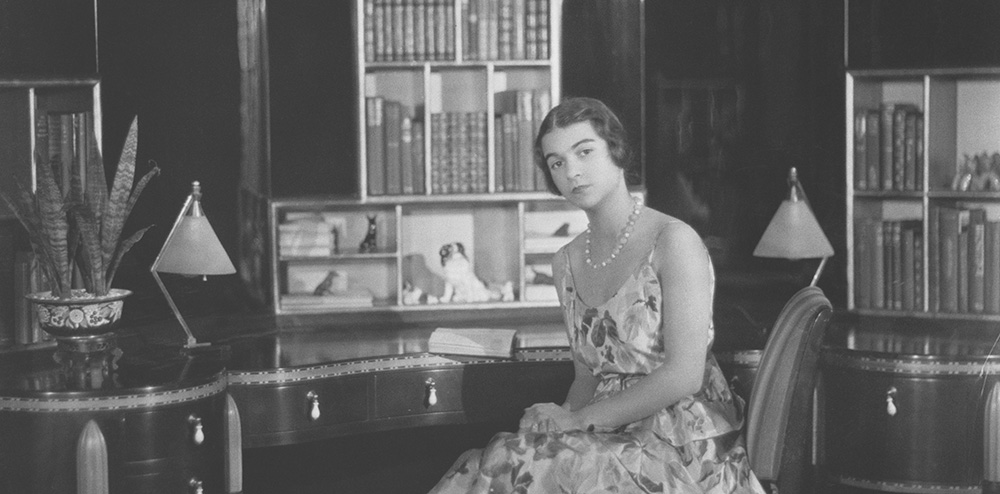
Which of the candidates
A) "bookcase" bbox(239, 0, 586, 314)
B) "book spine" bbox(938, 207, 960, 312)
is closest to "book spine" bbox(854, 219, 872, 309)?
"book spine" bbox(938, 207, 960, 312)

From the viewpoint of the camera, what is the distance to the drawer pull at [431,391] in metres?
3.68

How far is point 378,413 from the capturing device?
12.0 feet

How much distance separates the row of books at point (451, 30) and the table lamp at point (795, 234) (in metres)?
1.05

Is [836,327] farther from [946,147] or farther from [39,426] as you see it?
[39,426]

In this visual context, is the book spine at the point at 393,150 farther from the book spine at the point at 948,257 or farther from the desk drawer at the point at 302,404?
the book spine at the point at 948,257

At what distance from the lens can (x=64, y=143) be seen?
3943 millimetres

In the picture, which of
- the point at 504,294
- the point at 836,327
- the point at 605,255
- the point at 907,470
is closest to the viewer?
the point at 605,255

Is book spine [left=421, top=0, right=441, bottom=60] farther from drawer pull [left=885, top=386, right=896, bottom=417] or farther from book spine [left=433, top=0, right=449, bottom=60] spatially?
drawer pull [left=885, top=386, right=896, bottom=417]

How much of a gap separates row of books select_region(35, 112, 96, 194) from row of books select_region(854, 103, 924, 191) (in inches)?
104

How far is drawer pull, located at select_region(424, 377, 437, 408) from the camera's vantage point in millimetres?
3678

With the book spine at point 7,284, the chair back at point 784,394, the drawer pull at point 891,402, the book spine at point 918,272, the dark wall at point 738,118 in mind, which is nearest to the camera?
the chair back at point 784,394

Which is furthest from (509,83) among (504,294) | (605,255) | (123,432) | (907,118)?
(123,432)

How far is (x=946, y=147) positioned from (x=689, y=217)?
93 centimetres

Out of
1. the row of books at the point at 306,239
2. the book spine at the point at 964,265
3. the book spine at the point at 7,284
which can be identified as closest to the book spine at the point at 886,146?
the book spine at the point at 964,265
